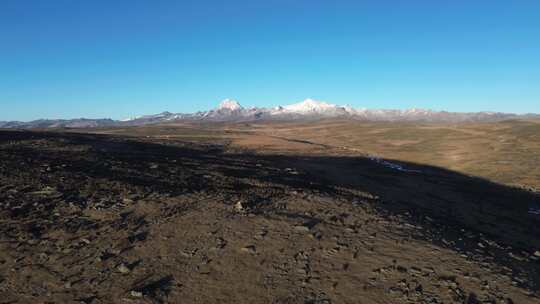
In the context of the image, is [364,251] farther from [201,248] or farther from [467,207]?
[467,207]

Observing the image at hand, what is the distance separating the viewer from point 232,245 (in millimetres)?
13305

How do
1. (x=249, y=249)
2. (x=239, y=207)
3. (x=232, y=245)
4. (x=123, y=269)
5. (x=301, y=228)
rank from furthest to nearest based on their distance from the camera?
(x=239, y=207)
(x=301, y=228)
(x=232, y=245)
(x=249, y=249)
(x=123, y=269)

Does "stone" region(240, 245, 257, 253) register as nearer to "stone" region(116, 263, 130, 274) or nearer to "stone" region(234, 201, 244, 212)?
"stone" region(116, 263, 130, 274)

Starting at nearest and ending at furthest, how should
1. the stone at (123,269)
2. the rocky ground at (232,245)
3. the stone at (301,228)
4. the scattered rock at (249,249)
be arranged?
the rocky ground at (232,245), the stone at (123,269), the scattered rock at (249,249), the stone at (301,228)

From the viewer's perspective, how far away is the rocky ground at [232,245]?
10328mm

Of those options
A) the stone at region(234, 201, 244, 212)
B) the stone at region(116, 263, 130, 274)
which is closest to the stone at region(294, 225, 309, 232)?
the stone at region(234, 201, 244, 212)

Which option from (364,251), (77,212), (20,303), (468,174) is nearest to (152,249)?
(20,303)

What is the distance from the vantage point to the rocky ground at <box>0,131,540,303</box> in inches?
407

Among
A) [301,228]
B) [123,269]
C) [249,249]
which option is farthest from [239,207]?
[123,269]

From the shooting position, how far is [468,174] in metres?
48.0

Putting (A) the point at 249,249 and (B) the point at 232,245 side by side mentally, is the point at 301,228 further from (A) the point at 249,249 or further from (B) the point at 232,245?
(B) the point at 232,245

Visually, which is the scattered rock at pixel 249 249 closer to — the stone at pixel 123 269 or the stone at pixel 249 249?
the stone at pixel 249 249

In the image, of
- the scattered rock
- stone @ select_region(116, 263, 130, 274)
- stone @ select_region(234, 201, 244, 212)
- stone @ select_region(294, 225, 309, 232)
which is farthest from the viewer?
stone @ select_region(234, 201, 244, 212)

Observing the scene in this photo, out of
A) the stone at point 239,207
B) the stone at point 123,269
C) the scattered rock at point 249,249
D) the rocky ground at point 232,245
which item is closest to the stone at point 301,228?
the rocky ground at point 232,245
